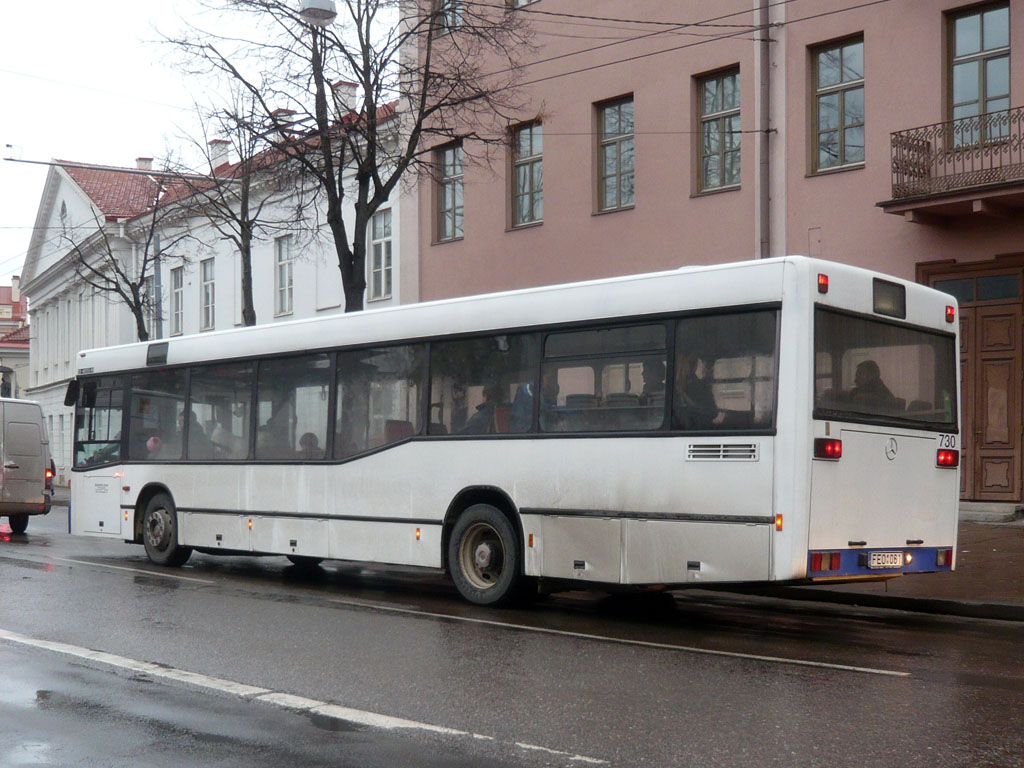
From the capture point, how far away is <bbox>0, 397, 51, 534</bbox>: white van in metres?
23.0

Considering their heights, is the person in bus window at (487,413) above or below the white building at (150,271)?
below

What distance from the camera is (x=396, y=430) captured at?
12727mm

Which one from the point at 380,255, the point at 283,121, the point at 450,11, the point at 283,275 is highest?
the point at 450,11

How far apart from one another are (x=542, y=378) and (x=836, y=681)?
422cm

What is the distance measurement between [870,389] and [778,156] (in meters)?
11.2

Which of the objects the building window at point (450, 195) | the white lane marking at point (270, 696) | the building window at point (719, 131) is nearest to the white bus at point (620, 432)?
the white lane marking at point (270, 696)

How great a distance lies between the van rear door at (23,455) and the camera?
75.9ft

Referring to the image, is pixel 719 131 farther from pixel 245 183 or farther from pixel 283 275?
pixel 283 275

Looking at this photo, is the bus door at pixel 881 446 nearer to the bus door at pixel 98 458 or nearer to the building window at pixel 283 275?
the bus door at pixel 98 458

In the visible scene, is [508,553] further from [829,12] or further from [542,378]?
[829,12]

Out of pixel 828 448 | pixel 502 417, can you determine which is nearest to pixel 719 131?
pixel 502 417

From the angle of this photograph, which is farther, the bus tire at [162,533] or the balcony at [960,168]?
the balcony at [960,168]

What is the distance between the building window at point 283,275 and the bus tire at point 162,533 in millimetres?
19560

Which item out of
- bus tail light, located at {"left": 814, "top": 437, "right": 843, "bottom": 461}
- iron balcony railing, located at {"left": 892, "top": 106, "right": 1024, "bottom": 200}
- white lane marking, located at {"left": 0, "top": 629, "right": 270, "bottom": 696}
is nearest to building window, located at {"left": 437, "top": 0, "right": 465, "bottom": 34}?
iron balcony railing, located at {"left": 892, "top": 106, "right": 1024, "bottom": 200}
